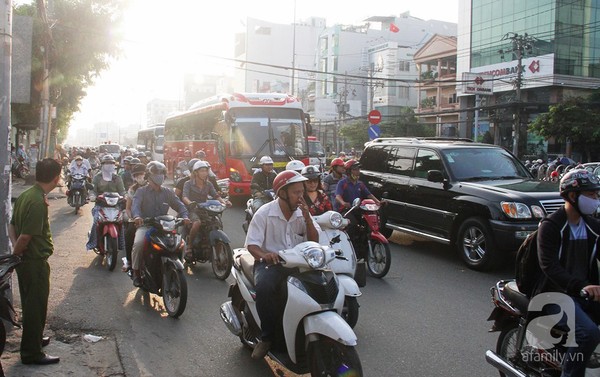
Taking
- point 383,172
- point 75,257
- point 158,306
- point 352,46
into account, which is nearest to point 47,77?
point 75,257

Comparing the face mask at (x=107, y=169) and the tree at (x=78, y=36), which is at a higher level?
the tree at (x=78, y=36)

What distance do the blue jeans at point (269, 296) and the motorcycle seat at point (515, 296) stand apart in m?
1.47

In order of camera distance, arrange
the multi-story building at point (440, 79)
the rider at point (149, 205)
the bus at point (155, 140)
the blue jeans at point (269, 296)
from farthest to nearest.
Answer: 1. the multi-story building at point (440, 79)
2. the bus at point (155, 140)
3. the rider at point (149, 205)
4. the blue jeans at point (269, 296)

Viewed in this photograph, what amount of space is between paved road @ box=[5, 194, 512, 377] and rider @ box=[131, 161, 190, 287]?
1.98 feet

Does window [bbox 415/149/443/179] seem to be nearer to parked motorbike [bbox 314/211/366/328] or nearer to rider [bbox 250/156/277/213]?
rider [bbox 250/156/277/213]

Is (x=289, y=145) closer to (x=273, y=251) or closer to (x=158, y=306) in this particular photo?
(x=158, y=306)

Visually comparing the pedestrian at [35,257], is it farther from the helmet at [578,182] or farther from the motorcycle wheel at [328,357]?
the helmet at [578,182]

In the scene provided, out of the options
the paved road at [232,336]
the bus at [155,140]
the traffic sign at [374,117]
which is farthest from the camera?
the bus at [155,140]

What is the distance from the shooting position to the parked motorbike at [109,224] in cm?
859

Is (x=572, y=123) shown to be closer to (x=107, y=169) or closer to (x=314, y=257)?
(x=107, y=169)

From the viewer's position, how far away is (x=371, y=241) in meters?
8.20

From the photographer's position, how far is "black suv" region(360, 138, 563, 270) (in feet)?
26.7

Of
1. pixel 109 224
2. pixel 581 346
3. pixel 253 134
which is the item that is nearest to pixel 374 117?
pixel 253 134

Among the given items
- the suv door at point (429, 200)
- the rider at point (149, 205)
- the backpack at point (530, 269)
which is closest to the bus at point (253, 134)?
the suv door at point (429, 200)
